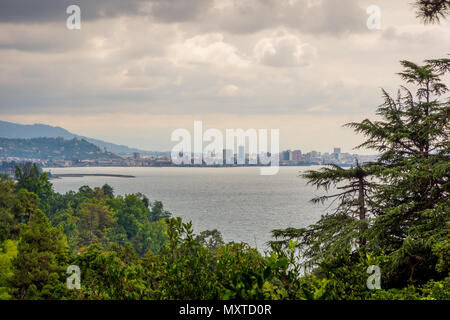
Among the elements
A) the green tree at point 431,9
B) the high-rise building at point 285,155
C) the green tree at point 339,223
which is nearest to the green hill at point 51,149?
the high-rise building at point 285,155

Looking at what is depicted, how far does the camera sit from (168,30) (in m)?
23.5

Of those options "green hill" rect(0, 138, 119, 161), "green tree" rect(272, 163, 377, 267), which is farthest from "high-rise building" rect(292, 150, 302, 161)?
"green hill" rect(0, 138, 119, 161)

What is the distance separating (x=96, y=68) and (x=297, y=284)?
3130cm

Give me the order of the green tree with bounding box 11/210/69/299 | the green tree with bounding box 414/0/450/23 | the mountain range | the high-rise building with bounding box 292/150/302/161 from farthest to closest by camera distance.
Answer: the mountain range < the high-rise building with bounding box 292/150/302/161 < the green tree with bounding box 11/210/69/299 < the green tree with bounding box 414/0/450/23

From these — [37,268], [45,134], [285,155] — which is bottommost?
[37,268]

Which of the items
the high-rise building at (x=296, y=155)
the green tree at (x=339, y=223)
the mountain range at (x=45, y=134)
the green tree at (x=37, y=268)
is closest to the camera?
the green tree at (x=339, y=223)

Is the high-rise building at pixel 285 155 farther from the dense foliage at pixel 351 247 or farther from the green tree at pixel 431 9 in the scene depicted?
the green tree at pixel 431 9

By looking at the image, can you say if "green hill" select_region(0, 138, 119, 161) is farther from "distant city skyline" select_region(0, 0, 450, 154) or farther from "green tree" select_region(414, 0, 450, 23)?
"green tree" select_region(414, 0, 450, 23)

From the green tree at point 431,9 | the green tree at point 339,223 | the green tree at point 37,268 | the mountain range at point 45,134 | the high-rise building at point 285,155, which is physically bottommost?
the green tree at point 37,268

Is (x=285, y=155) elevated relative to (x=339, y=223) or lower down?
elevated

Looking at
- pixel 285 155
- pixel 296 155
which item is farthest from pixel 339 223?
pixel 296 155

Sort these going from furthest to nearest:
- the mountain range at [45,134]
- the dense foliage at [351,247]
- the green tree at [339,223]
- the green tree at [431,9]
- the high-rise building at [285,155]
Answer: the mountain range at [45,134] → the high-rise building at [285,155] → the green tree at [339,223] → the green tree at [431,9] → the dense foliage at [351,247]

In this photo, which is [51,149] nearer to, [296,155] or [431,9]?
[296,155]
